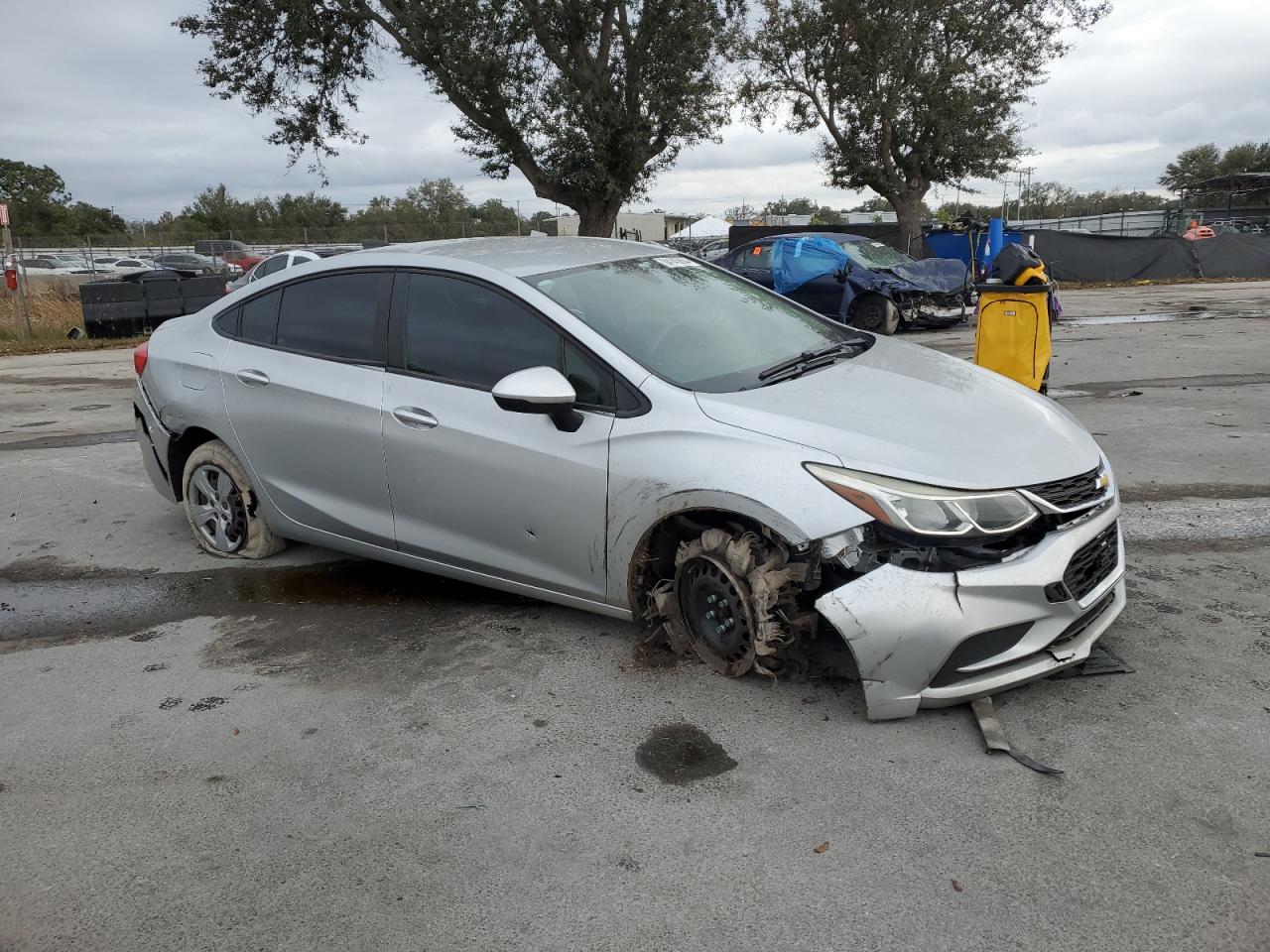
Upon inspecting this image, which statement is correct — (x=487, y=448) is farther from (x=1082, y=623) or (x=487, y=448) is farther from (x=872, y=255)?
(x=872, y=255)

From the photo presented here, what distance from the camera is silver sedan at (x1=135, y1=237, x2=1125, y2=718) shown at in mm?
3102

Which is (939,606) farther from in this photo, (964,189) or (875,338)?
(964,189)

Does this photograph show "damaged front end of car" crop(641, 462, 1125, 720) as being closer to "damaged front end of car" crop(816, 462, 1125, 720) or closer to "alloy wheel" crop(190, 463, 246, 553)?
"damaged front end of car" crop(816, 462, 1125, 720)

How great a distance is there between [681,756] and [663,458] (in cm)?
101

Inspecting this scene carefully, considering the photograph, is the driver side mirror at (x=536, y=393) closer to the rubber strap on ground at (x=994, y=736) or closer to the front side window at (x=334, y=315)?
the front side window at (x=334, y=315)

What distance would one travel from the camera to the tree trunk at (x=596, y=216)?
894 inches

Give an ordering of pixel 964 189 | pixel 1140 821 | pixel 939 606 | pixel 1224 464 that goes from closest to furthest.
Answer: pixel 1140 821
pixel 939 606
pixel 1224 464
pixel 964 189

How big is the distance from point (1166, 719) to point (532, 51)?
2063 cm

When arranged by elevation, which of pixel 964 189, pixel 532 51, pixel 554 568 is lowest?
pixel 554 568

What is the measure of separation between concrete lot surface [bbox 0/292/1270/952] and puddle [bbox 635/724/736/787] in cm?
1

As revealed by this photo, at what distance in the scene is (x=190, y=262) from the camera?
40469 millimetres

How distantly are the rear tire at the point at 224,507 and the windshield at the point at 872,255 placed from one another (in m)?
11.9

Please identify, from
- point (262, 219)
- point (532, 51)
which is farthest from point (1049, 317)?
point (262, 219)

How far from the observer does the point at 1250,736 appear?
3080 millimetres
